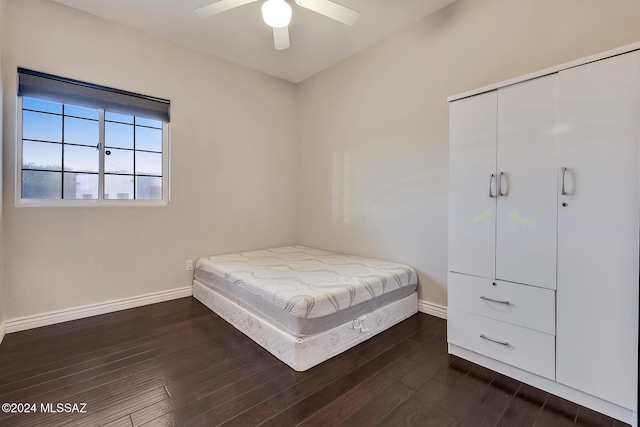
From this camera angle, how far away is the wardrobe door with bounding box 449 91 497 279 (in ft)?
5.86

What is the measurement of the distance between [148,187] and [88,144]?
62 cm

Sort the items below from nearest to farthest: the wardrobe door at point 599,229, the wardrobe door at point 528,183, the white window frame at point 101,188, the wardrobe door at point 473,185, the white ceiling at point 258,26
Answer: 1. the wardrobe door at point 599,229
2. the wardrobe door at point 528,183
3. the wardrobe door at point 473,185
4. the white window frame at point 101,188
5. the white ceiling at point 258,26

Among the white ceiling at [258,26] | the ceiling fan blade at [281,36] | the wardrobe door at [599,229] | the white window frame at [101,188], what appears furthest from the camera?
the white ceiling at [258,26]

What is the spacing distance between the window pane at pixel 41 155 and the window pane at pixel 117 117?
Answer: 48cm

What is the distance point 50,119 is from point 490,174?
11.7 feet

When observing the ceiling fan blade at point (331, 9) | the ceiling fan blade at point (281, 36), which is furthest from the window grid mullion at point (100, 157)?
the ceiling fan blade at point (331, 9)

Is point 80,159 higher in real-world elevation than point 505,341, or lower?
higher

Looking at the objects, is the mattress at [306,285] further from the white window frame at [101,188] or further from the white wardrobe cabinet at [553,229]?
the white window frame at [101,188]

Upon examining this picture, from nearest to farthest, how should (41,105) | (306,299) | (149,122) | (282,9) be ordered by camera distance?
(306,299) < (282,9) < (41,105) < (149,122)

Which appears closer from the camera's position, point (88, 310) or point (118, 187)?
point (88, 310)

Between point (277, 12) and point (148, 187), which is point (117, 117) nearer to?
point (148, 187)

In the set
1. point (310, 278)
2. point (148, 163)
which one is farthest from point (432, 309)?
point (148, 163)

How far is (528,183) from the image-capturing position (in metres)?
1.64

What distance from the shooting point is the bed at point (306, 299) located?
1.83m
